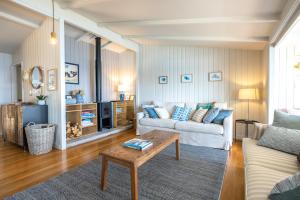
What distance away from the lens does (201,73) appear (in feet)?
15.0

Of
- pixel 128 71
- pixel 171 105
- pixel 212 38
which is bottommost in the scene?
pixel 171 105

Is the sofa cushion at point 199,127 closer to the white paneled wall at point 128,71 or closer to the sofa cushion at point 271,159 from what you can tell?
the sofa cushion at point 271,159

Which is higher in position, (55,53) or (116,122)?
(55,53)

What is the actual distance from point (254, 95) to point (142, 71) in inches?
123

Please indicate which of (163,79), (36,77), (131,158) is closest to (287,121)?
(131,158)

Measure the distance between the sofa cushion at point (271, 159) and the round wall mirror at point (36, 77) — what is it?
385cm

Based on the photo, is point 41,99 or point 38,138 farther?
point 41,99

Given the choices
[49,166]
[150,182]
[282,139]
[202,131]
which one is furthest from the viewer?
[202,131]

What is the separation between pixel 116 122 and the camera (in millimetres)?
4949

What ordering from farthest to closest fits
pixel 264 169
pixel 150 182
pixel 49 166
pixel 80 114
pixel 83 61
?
1. pixel 83 61
2. pixel 80 114
3. pixel 49 166
4. pixel 150 182
5. pixel 264 169

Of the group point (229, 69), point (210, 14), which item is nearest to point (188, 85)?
point (229, 69)

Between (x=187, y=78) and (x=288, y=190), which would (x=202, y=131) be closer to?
(x=187, y=78)

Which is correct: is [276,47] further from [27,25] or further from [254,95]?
[27,25]

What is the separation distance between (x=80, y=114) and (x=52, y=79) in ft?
3.32
